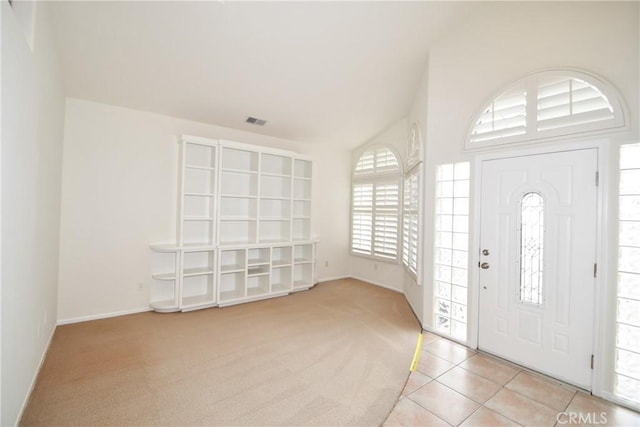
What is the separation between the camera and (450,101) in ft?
11.3

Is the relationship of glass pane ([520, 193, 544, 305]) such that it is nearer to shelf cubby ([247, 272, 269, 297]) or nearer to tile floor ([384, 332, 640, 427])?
tile floor ([384, 332, 640, 427])

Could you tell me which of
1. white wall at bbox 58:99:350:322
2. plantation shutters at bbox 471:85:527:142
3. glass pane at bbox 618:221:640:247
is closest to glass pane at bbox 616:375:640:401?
glass pane at bbox 618:221:640:247

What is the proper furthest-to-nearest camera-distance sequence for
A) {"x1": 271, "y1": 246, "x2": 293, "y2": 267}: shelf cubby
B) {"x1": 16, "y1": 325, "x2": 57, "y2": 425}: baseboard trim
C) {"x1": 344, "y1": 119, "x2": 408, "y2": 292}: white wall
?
1. {"x1": 344, "y1": 119, "x2": 408, "y2": 292}: white wall
2. {"x1": 271, "y1": 246, "x2": 293, "y2": 267}: shelf cubby
3. {"x1": 16, "y1": 325, "x2": 57, "y2": 425}: baseboard trim

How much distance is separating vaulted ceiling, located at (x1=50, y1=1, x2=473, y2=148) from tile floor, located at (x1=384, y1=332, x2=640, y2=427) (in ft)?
11.7

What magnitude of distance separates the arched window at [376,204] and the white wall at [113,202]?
3.27 meters

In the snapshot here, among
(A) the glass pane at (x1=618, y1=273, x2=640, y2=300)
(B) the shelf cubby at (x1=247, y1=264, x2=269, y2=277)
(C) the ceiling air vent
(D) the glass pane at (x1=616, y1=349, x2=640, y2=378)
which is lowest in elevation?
(D) the glass pane at (x1=616, y1=349, x2=640, y2=378)

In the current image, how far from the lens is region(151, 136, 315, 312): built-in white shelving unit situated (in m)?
4.34

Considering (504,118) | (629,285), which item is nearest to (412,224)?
(504,118)

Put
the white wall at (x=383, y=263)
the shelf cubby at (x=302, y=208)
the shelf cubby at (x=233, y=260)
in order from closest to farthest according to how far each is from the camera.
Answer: the shelf cubby at (x=233, y=260) → the white wall at (x=383, y=263) → the shelf cubby at (x=302, y=208)

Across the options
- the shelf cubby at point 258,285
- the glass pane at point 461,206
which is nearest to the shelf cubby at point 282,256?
the shelf cubby at point 258,285

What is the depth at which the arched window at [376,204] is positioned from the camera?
5.64 meters

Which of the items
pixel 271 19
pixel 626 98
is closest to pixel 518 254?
pixel 626 98

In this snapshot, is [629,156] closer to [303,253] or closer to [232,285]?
[303,253]

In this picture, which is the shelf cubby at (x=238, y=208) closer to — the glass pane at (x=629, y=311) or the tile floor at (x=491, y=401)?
the tile floor at (x=491, y=401)
